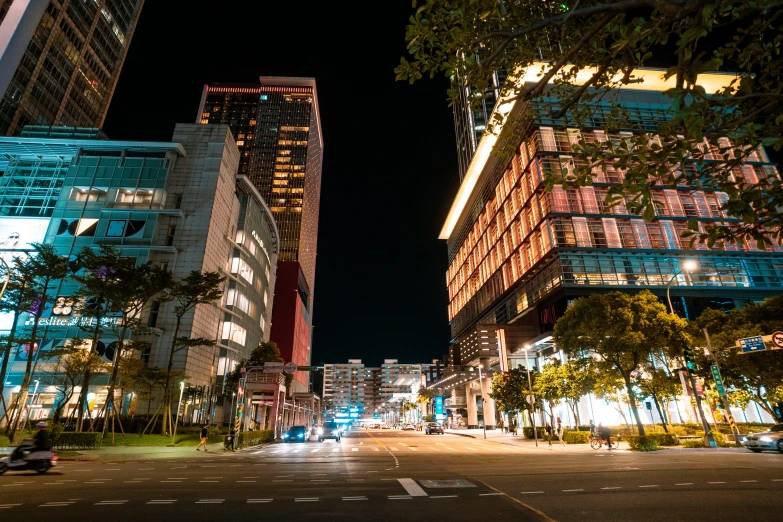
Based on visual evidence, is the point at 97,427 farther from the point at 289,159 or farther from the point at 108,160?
the point at 289,159

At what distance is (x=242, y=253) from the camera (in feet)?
217

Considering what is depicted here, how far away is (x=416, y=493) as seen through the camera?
10.7 meters

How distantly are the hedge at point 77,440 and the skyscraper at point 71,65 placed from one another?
210 feet

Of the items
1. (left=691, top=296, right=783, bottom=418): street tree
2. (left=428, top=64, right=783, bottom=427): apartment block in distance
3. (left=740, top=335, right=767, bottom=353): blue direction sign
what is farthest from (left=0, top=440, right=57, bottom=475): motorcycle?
(left=428, top=64, right=783, bottom=427): apartment block in distance

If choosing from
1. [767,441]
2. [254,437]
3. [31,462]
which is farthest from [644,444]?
[254,437]

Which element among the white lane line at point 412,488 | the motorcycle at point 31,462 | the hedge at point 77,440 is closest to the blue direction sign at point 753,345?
the white lane line at point 412,488

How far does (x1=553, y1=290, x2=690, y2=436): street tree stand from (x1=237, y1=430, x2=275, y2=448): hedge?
28.2m

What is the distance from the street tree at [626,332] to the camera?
28281 mm

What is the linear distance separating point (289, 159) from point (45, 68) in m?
82.3

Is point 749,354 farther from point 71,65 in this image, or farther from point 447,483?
point 71,65

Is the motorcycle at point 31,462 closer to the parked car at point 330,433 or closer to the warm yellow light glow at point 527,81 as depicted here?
the parked car at point 330,433

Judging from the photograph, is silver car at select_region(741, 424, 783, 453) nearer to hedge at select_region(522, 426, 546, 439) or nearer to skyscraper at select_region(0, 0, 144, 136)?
hedge at select_region(522, 426, 546, 439)

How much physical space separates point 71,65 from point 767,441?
124m

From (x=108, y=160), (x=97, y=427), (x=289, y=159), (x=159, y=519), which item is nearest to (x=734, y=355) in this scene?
(x=159, y=519)
